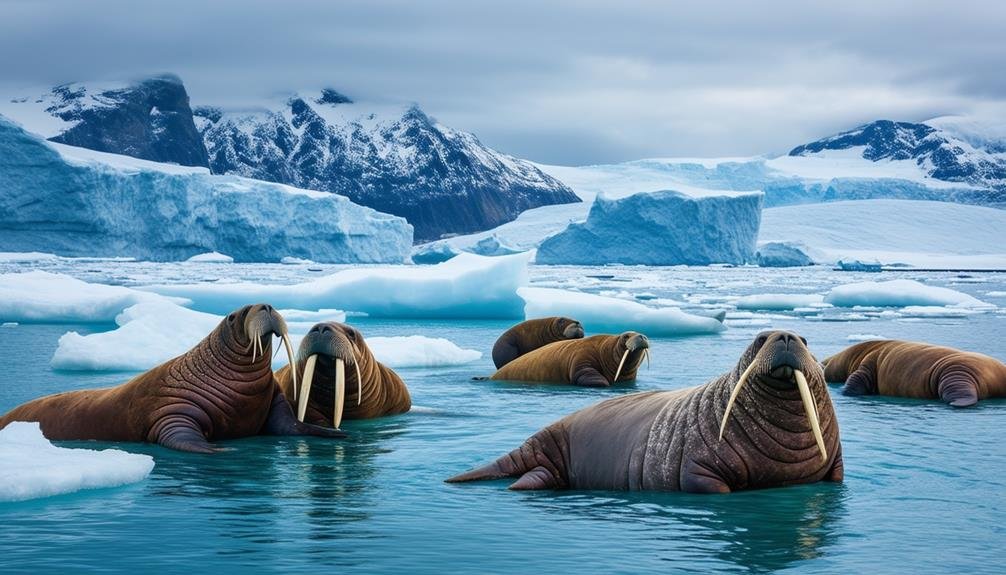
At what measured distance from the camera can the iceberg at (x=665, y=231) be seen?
53.0 meters

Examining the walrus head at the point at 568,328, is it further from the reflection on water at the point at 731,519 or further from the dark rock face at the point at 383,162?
the dark rock face at the point at 383,162

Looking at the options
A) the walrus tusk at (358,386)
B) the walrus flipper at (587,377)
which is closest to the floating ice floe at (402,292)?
the walrus flipper at (587,377)

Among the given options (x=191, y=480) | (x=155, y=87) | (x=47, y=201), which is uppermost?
(x=155, y=87)

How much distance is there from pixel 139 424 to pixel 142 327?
241 inches

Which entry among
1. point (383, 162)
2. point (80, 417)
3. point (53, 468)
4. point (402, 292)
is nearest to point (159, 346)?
point (80, 417)

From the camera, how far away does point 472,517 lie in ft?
15.0

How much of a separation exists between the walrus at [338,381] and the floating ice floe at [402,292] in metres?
12.6

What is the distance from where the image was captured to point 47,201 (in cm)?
4788

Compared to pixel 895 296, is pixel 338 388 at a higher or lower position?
lower

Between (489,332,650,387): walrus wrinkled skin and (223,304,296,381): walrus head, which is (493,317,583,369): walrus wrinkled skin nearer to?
(489,332,650,387): walrus wrinkled skin

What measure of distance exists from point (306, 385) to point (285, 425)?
0.98 feet

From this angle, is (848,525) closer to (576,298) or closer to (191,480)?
(191,480)

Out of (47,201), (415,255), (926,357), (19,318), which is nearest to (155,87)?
(415,255)

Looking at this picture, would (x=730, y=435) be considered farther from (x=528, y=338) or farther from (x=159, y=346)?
(x=159, y=346)
